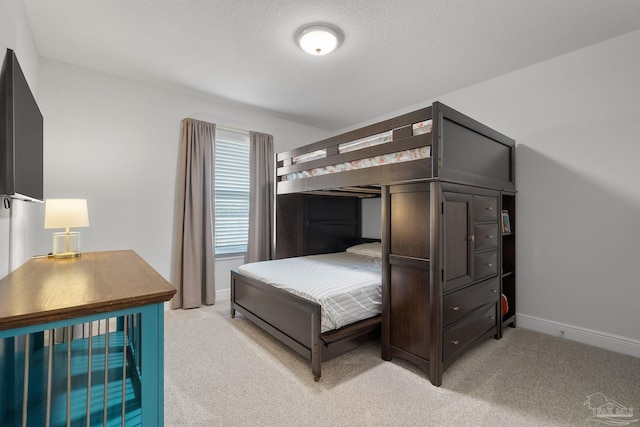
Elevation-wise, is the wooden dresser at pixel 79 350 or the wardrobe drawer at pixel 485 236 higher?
the wardrobe drawer at pixel 485 236

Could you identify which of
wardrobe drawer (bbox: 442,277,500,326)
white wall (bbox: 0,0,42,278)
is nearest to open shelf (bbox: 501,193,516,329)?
wardrobe drawer (bbox: 442,277,500,326)

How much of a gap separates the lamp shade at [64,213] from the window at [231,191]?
1640 mm

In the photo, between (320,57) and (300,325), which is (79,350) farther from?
(320,57)

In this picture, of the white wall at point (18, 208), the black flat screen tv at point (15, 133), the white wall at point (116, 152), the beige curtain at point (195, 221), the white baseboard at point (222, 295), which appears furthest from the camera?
the white baseboard at point (222, 295)

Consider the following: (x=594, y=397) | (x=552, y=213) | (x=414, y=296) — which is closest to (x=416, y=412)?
(x=414, y=296)

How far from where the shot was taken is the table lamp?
202 cm

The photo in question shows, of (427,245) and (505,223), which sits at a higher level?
(505,223)

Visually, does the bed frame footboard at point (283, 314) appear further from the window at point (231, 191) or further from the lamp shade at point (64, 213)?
the lamp shade at point (64, 213)

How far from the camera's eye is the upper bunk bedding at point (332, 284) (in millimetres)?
2068

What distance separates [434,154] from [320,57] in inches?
58.0

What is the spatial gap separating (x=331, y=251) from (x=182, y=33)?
10.1ft

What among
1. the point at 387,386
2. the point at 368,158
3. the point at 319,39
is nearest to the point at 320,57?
the point at 319,39

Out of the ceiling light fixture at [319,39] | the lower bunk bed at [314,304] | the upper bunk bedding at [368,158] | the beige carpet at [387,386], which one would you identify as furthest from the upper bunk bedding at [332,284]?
the ceiling light fixture at [319,39]

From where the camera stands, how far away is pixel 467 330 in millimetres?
2221
